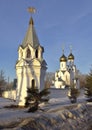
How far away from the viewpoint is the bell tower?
31.0 metres

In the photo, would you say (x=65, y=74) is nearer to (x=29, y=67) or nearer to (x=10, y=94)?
(x=10, y=94)

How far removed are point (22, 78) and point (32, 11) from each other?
27.6 ft

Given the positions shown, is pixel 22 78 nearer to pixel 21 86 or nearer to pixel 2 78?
pixel 21 86

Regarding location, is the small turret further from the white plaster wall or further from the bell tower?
the bell tower

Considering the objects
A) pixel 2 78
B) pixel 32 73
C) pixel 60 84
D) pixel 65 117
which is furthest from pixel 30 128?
pixel 2 78

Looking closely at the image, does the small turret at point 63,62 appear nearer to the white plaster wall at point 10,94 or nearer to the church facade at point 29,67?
the white plaster wall at point 10,94

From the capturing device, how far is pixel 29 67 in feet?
102

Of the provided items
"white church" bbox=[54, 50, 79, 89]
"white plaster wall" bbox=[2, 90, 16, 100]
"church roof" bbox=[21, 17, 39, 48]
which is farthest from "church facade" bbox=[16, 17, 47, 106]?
"white church" bbox=[54, 50, 79, 89]

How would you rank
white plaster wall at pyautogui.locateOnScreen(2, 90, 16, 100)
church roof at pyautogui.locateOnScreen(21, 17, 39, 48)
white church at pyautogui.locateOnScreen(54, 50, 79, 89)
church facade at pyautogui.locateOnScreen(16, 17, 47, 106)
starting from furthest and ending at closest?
1. white church at pyautogui.locateOnScreen(54, 50, 79, 89)
2. white plaster wall at pyautogui.locateOnScreen(2, 90, 16, 100)
3. church roof at pyautogui.locateOnScreen(21, 17, 39, 48)
4. church facade at pyautogui.locateOnScreen(16, 17, 47, 106)

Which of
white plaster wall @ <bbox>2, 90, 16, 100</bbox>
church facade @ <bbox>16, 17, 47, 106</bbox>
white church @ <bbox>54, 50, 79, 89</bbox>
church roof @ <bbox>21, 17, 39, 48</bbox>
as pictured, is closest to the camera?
church facade @ <bbox>16, 17, 47, 106</bbox>

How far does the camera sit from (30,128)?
13.1m

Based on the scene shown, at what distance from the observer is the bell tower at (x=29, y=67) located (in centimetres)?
3097

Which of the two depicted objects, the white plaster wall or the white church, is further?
the white church

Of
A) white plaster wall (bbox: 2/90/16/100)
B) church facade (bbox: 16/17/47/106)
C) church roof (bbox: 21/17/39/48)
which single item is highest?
church roof (bbox: 21/17/39/48)
